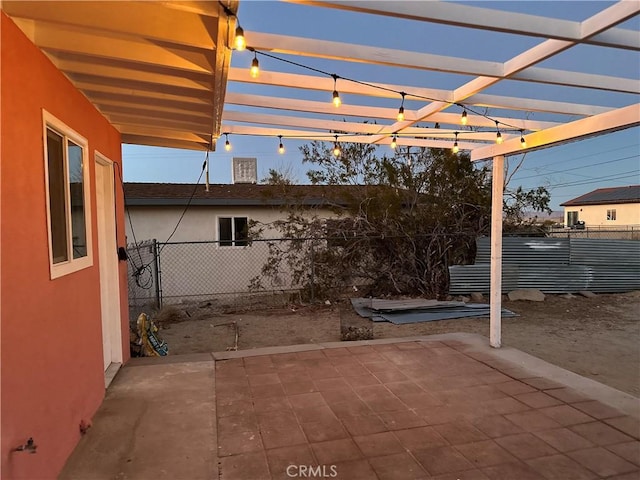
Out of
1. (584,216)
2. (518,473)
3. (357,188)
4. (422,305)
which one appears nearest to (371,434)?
(518,473)

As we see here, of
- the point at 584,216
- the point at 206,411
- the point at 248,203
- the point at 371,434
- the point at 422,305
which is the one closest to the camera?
the point at 371,434

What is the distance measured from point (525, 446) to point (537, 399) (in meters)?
0.87

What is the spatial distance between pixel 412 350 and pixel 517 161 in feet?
32.4

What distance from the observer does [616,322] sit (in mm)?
7172

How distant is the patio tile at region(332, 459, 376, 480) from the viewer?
2453 millimetres

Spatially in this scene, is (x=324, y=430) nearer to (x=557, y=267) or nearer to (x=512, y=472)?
(x=512, y=472)

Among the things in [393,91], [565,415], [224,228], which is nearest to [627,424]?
[565,415]

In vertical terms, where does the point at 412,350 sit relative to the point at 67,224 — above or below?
below

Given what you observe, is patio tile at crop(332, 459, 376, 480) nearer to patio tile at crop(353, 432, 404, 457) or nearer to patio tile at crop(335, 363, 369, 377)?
patio tile at crop(353, 432, 404, 457)

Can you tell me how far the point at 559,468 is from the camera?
253 centimetres

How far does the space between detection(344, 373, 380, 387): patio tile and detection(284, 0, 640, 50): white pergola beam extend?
306 cm

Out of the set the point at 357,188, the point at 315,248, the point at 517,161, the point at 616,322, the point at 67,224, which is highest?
the point at 517,161

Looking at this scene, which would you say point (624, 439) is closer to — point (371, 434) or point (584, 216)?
point (371, 434)

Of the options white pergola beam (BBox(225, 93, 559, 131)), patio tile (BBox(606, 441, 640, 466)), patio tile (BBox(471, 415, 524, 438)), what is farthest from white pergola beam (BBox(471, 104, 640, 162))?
patio tile (BBox(471, 415, 524, 438))
